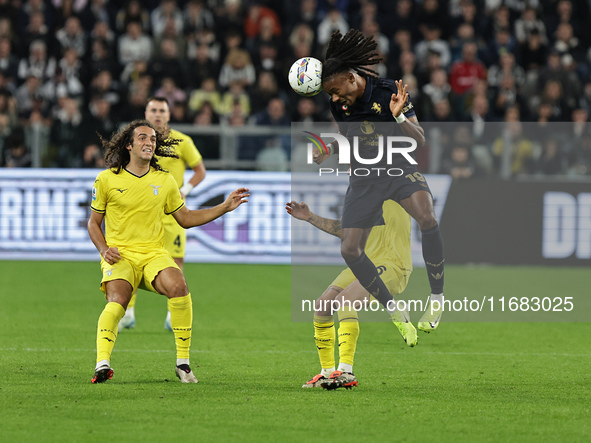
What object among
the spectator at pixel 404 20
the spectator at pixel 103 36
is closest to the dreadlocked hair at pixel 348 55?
the spectator at pixel 103 36

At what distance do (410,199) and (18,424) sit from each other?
10.7 ft

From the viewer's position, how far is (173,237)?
32.2ft

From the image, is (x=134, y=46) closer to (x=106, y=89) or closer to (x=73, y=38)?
(x=73, y=38)

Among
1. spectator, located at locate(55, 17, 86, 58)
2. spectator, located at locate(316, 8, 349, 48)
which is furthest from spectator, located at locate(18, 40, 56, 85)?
spectator, located at locate(316, 8, 349, 48)

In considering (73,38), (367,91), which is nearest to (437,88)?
(73,38)

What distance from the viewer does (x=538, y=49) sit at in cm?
1820

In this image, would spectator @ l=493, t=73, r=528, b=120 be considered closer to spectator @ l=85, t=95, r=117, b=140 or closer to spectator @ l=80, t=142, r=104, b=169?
spectator @ l=85, t=95, r=117, b=140

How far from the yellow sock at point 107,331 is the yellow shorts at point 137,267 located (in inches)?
8.5

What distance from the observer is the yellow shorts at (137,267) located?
708cm

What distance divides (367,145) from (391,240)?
79cm

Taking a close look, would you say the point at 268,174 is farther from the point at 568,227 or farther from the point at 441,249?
the point at 441,249

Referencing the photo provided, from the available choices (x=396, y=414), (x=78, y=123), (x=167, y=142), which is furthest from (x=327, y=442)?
(x=78, y=123)

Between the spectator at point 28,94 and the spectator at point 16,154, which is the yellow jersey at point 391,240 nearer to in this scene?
the spectator at point 16,154

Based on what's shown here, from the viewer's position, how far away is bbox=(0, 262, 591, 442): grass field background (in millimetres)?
5637
